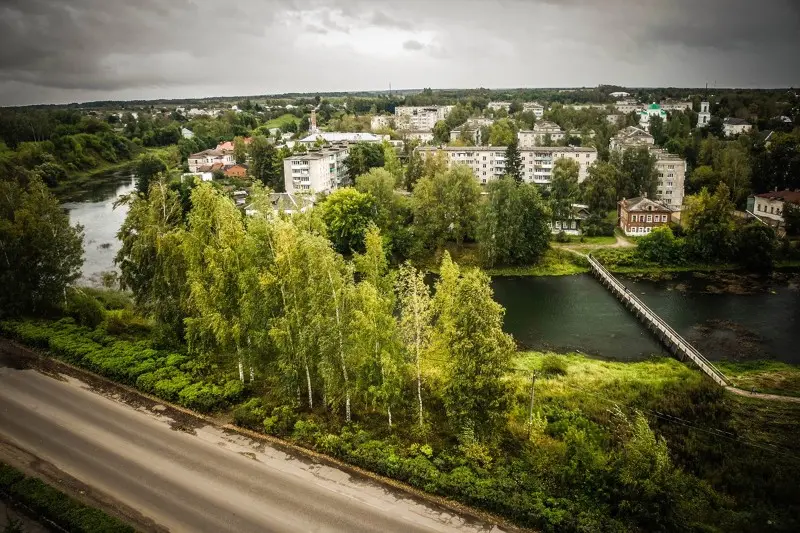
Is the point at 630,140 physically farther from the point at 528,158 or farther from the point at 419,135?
the point at 419,135

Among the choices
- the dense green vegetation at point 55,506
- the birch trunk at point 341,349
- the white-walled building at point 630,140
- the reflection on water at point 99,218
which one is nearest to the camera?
the dense green vegetation at point 55,506

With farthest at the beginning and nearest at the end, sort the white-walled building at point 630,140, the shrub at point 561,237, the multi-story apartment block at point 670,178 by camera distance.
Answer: the white-walled building at point 630,140
the multi-story apartment block at point 670,178
the shrub at point 561,237

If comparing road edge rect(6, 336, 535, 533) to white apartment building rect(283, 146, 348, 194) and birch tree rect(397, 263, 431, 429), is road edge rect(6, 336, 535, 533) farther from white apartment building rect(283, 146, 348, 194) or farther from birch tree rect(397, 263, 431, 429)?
white apartment building rect(283, 146, 348, 194)

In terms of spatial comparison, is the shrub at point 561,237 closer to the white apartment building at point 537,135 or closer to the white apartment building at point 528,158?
the white apartment building at point 528,158

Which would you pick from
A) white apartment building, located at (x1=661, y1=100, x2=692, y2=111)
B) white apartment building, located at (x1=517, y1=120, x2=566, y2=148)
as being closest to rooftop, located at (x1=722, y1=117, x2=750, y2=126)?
white apartment building, located at (x1=517, y1=120, x2=566, y2=148)

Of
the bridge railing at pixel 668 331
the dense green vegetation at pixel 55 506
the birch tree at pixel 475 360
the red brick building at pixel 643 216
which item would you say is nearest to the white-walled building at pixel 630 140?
the red brick building at pixel 643 216
